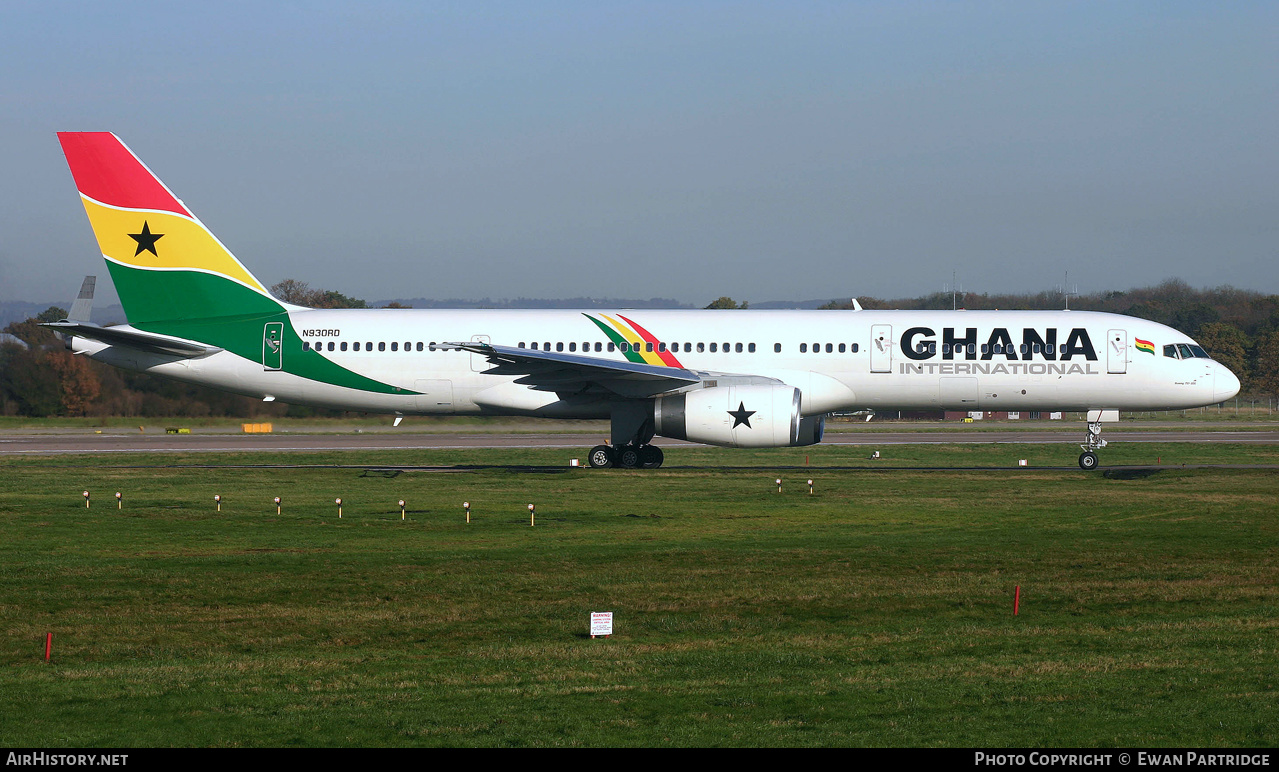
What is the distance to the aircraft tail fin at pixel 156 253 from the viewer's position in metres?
33.0

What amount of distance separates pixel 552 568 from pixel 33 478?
20597mm

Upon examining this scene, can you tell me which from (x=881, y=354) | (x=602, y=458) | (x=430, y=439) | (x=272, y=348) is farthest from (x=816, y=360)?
(x=430, y=439)

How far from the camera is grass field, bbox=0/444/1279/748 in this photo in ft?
30.0

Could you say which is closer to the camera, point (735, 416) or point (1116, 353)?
point (735, 416)

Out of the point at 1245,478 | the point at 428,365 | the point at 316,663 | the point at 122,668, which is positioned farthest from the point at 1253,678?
the point at 428,365

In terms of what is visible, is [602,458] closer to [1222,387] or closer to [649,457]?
[649,457]

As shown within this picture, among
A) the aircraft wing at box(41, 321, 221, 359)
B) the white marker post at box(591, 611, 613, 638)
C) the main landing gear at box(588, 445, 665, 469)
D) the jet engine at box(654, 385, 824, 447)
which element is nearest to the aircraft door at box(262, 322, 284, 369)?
the aircraft wing at box(41, 321, 221, 359)

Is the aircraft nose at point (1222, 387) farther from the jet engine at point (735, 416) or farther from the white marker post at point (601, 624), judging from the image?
the white marker post at point (601, 624)

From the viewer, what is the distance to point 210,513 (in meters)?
23.1

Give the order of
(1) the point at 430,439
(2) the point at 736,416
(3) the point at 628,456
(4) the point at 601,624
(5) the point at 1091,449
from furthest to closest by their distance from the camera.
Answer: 1. (1) the point at 430,439
2. (5) the point at 1091,449
3. (3) the point at 628,456
4. (2) the point at 736,416
5. (4) the point at 601,624

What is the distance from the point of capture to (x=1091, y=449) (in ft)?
111

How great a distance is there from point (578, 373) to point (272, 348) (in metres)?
9.04

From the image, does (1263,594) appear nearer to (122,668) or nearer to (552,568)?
(552,568)

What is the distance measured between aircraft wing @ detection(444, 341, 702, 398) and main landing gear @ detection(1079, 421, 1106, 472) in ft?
37.0
